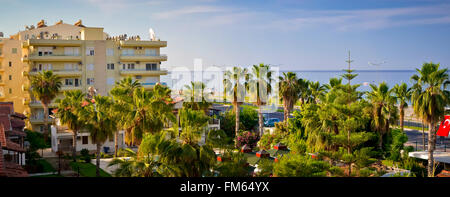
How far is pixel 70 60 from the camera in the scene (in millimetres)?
55781

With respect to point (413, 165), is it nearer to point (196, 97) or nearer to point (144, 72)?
point (196, 97)

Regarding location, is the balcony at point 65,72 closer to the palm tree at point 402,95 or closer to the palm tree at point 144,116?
the palm tree at point 144,116

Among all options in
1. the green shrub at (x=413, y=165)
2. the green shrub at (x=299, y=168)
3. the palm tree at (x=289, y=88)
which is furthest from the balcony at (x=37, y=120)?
the green shrub at (x=299, y=168)

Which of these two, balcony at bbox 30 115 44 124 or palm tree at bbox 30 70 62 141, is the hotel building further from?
palm tree at bbox 30 70 62 141

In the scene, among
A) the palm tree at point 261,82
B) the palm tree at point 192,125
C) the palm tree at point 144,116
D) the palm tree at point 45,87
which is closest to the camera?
the palm tree at point 192,125

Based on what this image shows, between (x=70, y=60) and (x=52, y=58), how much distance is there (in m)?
2.28

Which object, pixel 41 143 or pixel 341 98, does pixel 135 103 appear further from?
pixel 341 98

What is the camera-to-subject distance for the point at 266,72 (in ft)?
152

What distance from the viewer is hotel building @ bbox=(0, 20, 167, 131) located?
2140 inches

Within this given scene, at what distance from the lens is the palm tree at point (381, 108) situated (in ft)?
112

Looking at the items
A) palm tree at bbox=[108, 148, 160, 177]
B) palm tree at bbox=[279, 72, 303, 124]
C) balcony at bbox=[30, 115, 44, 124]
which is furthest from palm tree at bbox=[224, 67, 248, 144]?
palm tree at bbox=[108, 148, 160, 177]

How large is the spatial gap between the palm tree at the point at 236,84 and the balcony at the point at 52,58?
21.6 metres

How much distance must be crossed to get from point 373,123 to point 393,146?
90.3 inches

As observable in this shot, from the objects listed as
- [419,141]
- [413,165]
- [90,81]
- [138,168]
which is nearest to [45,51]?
[90,81]
